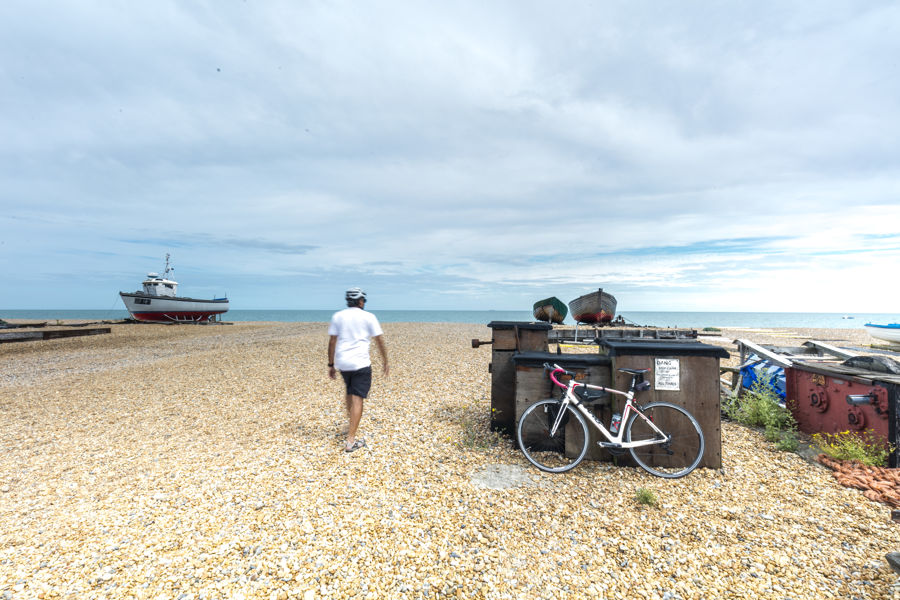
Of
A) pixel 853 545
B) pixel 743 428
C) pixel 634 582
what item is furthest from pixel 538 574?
pixel 743 428

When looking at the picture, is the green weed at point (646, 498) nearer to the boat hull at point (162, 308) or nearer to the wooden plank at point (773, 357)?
the wooden plank at point (773, 357)

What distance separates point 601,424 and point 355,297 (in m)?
3.89

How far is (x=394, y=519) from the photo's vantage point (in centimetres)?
430

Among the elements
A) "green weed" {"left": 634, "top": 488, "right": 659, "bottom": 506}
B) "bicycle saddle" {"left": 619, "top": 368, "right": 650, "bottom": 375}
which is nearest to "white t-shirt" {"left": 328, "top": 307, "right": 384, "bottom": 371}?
"bicycle saddle" {"left": 619, "top": 368, "right": 650, "bottom": 375}

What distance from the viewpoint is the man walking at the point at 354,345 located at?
592cm

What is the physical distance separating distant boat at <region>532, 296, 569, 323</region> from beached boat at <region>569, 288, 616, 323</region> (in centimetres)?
168

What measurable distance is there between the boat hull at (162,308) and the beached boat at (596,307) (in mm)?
41010

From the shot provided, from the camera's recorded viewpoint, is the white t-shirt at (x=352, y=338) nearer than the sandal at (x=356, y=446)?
Yes

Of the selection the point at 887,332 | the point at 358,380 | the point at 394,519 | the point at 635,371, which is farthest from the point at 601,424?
the point at 887,332

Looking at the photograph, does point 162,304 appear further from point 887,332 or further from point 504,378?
point 887,332

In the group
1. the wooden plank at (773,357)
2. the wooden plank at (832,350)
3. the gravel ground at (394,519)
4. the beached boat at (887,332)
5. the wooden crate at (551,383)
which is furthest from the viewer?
the beached boat at (887,332)

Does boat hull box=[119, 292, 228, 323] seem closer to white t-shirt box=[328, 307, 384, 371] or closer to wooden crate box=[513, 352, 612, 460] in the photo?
white t-shirt box=[328, 307, 384, 371]

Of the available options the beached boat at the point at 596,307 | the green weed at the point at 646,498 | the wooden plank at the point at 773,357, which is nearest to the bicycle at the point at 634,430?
the green weed at the point at 646,498

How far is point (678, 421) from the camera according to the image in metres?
5.52
